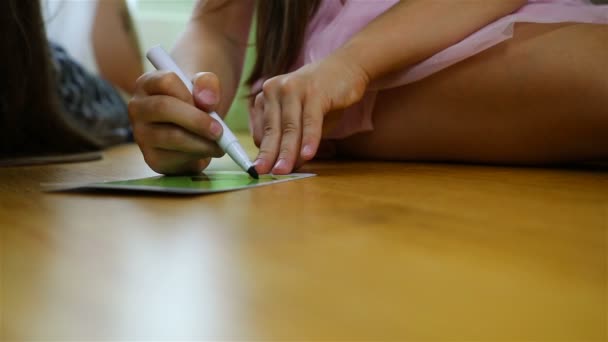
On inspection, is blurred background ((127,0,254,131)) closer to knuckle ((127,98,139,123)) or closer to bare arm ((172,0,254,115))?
bare arm ((172,0,254,115))

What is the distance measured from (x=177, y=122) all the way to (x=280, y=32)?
1.12 feet

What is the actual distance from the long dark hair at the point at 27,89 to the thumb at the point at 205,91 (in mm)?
468

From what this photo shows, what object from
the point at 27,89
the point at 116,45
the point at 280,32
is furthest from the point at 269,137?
the point at 116,45

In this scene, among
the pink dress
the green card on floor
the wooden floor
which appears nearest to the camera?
the wooden floor

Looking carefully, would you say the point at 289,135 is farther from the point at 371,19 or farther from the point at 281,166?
the point at 371,19

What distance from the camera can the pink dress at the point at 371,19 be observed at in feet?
2.12

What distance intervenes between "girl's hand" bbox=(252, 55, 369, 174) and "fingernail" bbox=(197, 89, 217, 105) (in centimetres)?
5

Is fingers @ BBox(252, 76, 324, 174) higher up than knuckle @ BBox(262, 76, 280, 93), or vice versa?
knuckle @ BBox(262, 76, 280, 93)

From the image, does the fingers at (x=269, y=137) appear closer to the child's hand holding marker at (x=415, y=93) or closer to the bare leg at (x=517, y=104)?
the child's hand holding marker at (x=415, y=93)

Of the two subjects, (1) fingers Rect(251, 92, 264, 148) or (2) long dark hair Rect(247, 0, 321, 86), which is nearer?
(1) fingers Rect(251, 92, 264, 148)

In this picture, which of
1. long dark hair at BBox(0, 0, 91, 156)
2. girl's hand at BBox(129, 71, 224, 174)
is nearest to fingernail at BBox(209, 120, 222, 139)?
girl's hand at BBox(129, 71, 224, 174)

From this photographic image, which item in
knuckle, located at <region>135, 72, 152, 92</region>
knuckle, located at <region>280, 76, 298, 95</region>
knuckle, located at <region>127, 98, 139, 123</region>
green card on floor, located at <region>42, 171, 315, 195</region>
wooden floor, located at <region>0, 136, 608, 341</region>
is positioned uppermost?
knuckle, located at <region>135, 72, 152, 92</region>

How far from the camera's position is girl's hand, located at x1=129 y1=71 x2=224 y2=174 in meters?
0.51

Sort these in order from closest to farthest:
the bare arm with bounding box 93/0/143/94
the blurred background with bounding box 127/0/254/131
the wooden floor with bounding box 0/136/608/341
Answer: the wooden floor with bounding box 0/136/608/341
the bare arm with bounding box 93/0/143/94
the blurred background with bounding box 127/0/254/131
